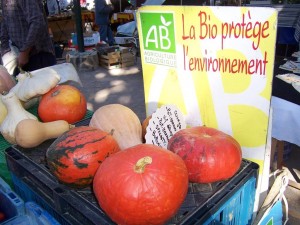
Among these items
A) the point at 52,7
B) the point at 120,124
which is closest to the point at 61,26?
the point at 52,7

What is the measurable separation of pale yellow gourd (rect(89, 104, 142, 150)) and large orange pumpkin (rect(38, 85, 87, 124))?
249 mm

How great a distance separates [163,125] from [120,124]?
0.19 metres

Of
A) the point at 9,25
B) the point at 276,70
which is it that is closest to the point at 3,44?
the point at 9,25

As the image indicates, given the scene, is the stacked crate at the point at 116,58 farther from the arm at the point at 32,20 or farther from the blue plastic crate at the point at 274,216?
the blue plastic crate at the point at 274,216

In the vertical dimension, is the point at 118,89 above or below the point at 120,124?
below

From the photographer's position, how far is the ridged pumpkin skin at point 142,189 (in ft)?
2.97

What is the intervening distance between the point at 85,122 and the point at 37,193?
518mm

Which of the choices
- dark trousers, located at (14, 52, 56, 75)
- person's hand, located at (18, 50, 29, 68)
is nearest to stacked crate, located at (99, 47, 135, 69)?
dark trousers, located at (14, 52, 56, 75)

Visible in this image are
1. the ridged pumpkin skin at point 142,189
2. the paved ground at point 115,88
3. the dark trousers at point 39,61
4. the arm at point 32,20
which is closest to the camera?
the ridged pumpkin skin at point 142,189

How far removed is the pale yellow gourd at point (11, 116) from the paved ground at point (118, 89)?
2.59 metres

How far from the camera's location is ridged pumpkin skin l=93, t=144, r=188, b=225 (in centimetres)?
90

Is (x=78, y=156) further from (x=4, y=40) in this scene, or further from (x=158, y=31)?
(x=4, y=40)

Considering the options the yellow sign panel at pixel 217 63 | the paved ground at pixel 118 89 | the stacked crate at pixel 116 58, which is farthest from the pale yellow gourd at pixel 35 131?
the stacked crate at pixel 116 58

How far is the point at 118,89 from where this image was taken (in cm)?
554
